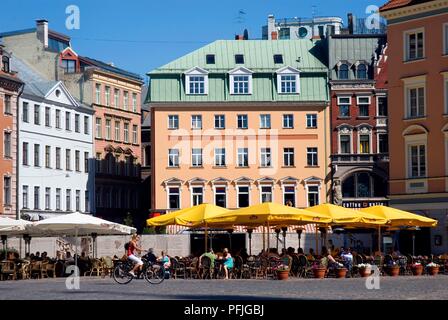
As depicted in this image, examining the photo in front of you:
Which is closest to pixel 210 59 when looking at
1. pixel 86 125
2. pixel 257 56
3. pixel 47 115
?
pixel 257 56

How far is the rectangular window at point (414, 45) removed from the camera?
60.4 metres

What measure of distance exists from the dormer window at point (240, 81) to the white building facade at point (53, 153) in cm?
1104

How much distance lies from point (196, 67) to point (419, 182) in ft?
97.8

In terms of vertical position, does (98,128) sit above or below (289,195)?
above

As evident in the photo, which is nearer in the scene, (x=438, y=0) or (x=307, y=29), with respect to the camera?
(x=438, y=0)

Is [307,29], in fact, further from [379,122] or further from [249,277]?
[249,277]

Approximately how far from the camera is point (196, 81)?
85.1 metres

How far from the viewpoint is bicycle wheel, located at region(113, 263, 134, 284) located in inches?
1465

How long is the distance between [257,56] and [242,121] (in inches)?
233

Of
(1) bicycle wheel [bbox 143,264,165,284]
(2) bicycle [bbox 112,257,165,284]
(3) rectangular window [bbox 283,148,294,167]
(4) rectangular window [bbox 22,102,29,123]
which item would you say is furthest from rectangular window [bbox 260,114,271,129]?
(1) bicycle wheel [bbox 143,264,165,284]

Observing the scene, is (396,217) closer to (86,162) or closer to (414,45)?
(414,45)

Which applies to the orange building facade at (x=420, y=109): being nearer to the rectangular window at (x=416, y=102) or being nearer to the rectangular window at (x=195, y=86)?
the rectangular window at (x=416, y=102)
